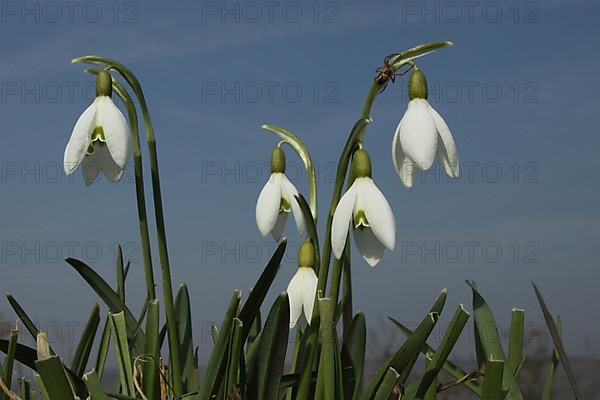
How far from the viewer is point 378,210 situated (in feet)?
6.50

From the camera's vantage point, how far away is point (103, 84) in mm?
2135

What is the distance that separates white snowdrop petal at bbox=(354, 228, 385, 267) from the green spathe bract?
39mm

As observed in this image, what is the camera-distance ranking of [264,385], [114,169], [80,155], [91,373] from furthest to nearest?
[114,169] < [80,155] < [264,385] < [91,373]

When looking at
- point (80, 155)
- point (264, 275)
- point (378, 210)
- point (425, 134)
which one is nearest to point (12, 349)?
point (80, 155)

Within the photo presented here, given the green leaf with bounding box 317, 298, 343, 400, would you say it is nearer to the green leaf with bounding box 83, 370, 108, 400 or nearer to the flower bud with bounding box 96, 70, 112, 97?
the green leaf with bounding box 83, 370, 108, 400

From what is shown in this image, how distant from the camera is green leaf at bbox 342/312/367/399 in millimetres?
2102

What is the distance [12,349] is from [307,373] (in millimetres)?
736

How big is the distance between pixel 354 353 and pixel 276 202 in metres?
0.51

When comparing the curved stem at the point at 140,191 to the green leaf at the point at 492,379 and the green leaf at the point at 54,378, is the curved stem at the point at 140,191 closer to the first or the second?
the green leaf at the point at 54,378

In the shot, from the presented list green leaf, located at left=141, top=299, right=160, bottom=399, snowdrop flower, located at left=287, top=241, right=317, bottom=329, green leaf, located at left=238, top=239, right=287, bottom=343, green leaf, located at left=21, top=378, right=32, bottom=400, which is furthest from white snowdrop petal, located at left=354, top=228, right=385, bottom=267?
green leaf, located at left=21, top=378, right=32, bottom=400

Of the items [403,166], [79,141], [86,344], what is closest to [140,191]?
[79,141]

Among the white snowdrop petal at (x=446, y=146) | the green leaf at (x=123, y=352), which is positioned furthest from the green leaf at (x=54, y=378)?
the white snowdrop petal at (x=446, y=146)

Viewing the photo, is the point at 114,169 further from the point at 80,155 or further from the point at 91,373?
the point at 91,373

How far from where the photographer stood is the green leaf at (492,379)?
179cm
